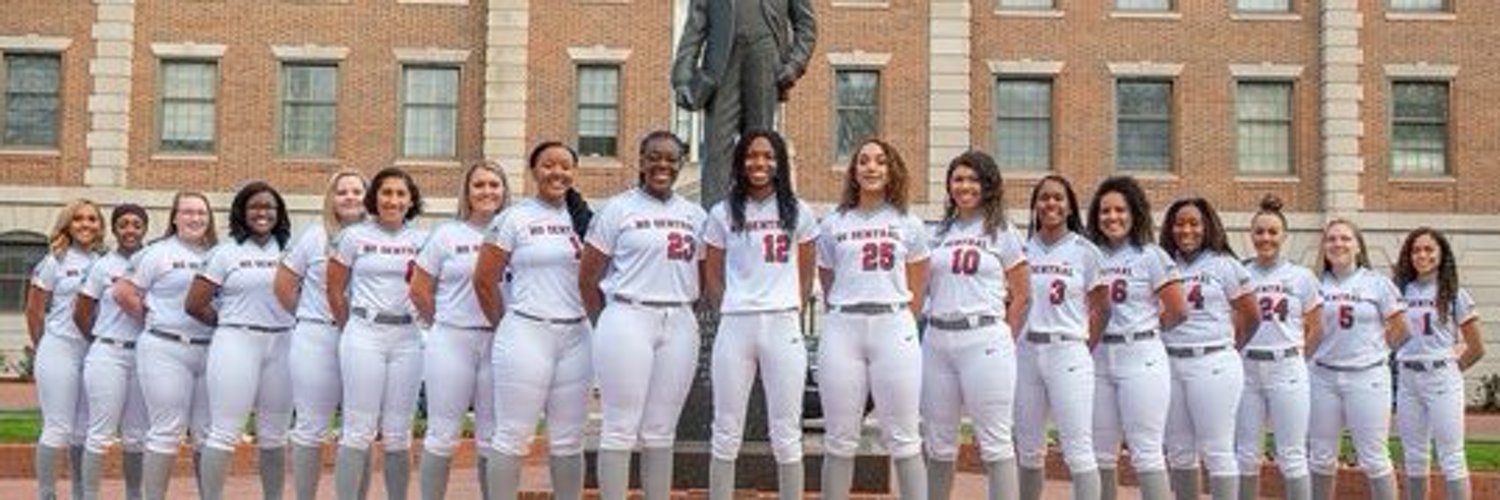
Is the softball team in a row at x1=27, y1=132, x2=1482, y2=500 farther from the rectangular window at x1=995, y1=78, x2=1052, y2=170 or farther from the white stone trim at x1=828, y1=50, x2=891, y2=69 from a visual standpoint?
the rectangular window at x1=995, y1=78, x2=1052, y2=170

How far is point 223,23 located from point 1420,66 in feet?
70.5

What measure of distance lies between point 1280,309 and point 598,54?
831 inches

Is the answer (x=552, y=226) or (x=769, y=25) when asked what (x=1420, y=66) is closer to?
(x=769, y=25)

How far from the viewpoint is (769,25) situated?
396 inches

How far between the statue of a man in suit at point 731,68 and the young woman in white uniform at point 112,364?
11.0 feet

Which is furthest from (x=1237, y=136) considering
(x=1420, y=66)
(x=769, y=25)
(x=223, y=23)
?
(x=769, y=25)

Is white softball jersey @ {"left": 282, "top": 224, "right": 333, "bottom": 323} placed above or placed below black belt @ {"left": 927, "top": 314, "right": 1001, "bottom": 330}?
above

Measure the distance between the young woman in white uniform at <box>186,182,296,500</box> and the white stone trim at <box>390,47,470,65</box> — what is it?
68.8 ft

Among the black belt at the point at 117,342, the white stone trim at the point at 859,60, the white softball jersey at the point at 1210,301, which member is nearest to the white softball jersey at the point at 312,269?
the black belt at the point at 117,342

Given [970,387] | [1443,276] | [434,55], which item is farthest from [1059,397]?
[434,55]

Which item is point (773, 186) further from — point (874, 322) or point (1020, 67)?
point (1020, 67)

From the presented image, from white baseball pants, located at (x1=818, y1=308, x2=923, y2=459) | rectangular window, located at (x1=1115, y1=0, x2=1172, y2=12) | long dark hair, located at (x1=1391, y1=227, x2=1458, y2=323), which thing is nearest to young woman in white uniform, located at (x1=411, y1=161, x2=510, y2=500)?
white baseball pants, located at (x1=818, y1=308, x2=923, y2=459)

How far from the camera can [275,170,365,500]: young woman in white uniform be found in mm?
7707

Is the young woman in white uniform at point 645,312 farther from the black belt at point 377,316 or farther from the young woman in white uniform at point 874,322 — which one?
the black belt at point 377,316
